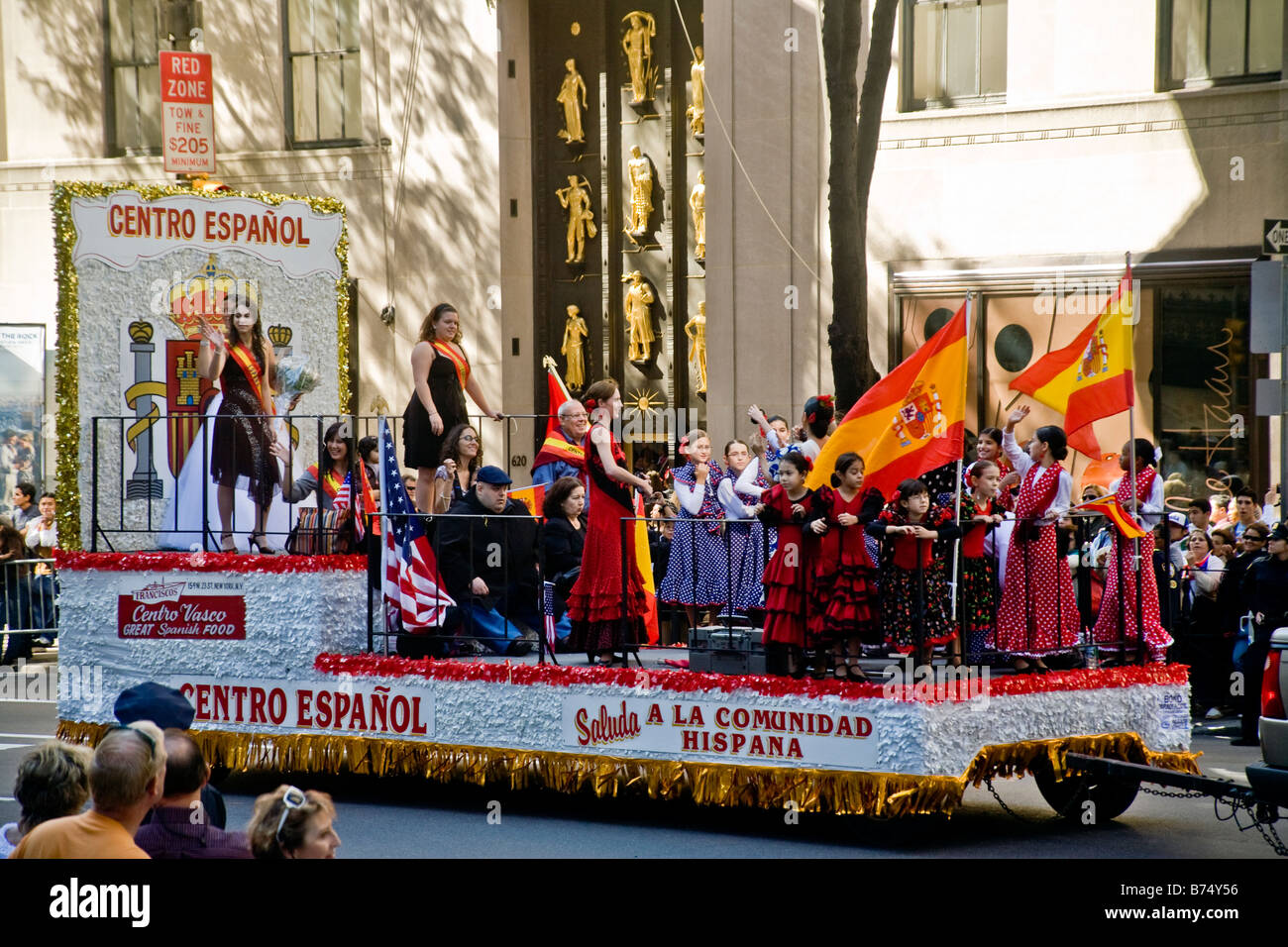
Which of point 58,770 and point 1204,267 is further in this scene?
point 1204,267

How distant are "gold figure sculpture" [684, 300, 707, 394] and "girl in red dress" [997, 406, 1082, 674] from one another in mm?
11653

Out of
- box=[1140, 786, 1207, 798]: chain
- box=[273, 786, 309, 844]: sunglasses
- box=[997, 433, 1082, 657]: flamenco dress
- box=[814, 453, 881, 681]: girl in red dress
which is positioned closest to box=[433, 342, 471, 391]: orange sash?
box=[814, 453, 881, 681]: girl in red dress

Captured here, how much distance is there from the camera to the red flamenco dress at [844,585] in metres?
8.79

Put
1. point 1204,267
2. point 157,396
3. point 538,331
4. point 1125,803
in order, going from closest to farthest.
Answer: point 1125,803, point 157,396, point 1204,267, point 538,331

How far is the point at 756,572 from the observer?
11.6m

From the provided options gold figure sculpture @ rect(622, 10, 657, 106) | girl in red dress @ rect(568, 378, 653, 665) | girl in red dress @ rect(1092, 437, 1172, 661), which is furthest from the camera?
gold figure sculpture @ rect(622, 10, 657, 106)

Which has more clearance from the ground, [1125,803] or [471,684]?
[471,684]

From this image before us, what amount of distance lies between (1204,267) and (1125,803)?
9.53m

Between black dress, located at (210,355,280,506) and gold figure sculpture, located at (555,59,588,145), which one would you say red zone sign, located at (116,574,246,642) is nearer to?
black dress, located at (210,355,280,506)

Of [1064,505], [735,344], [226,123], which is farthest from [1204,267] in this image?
[226,123]

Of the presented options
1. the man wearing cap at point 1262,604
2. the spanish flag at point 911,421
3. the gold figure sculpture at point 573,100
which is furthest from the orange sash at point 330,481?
the gold figure sculpture at point 573,100

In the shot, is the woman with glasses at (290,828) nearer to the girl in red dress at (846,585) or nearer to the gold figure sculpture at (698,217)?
the girl in red dress at (846,585)

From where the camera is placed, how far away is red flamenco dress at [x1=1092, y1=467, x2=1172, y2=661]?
988cm

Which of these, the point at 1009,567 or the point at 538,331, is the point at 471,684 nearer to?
the point at 1009,567
